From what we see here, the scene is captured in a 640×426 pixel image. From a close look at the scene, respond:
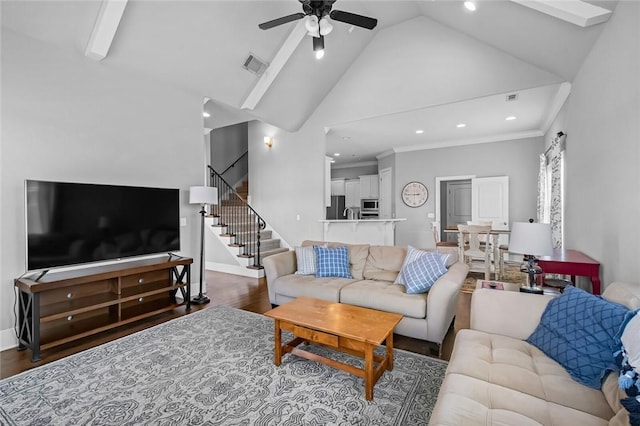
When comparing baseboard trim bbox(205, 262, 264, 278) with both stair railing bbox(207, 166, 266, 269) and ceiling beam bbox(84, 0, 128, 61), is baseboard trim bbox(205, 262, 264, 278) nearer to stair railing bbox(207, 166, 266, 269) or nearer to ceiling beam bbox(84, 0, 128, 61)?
stair railing bbox(207, 166, 266, 269)

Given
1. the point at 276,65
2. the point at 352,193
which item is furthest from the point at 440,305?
the point at 352,193

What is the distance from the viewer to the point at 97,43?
3.14 m

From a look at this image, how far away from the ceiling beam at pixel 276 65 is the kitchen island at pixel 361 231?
2.61 meters

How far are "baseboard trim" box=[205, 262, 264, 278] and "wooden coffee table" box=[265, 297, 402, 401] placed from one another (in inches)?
123

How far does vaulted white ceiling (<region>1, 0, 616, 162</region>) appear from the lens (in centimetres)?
303

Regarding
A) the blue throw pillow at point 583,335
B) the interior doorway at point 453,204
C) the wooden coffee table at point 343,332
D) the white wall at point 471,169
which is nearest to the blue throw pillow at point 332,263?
the wooden coffee table at point 343,332

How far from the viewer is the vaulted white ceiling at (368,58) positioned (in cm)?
303

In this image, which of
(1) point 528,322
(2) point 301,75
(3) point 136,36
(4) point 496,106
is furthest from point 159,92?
(4) point 496,106

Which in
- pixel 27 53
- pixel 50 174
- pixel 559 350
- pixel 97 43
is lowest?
pixel 559 350

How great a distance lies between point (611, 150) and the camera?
7.63 ft

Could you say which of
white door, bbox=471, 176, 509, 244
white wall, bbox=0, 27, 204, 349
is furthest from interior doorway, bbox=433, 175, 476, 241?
white wall, bbox=0, 27, 204, 349

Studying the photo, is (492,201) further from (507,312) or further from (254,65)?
(254,65)

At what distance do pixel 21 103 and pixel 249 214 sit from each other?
13.2 ft

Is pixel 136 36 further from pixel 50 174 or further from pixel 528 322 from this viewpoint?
pixel 528 322
